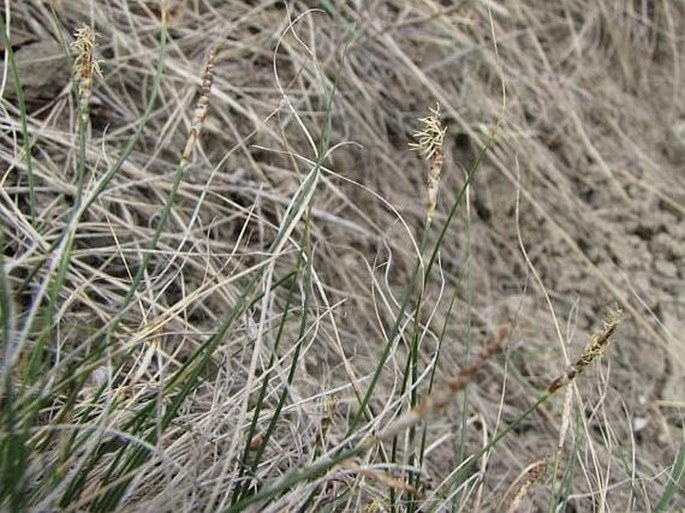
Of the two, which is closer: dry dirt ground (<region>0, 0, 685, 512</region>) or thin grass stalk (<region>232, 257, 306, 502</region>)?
thin grass stalk (<region>232, 257, 306, 502</region>)

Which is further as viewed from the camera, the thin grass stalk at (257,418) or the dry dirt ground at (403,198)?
the dry dirt ground at (403,198)

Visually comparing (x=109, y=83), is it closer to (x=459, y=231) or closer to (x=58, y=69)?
(x=58, y=69)

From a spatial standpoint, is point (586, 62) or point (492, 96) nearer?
point (492, 96)

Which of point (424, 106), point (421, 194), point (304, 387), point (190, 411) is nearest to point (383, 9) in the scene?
point (424, 106)

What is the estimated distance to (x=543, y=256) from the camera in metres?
2.17

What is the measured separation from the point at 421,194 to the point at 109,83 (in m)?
0.65

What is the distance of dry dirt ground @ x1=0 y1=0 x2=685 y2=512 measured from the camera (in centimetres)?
155

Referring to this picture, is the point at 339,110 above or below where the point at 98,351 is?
below

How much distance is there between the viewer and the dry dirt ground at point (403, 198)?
1.55 meters

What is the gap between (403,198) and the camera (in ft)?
6.73

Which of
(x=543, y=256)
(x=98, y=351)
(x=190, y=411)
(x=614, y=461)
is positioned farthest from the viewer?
(x=543, y=256)

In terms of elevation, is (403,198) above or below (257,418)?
below

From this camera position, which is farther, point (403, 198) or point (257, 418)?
point (403, 198)

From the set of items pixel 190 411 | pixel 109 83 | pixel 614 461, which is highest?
pixel 109 83
